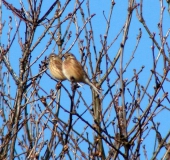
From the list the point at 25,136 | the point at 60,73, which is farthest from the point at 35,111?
the point at 60,73

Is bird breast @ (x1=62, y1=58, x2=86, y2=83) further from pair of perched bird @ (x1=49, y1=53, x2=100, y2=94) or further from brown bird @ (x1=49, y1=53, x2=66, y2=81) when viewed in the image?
brown bird @ (x1=49, y1=53, x2=66, y2=81)

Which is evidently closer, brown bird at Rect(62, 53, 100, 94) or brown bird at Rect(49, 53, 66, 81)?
brown bird at Rect(62, 53, 100, 94)

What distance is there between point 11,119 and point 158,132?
5.54 feet

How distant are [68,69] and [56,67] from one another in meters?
0.74

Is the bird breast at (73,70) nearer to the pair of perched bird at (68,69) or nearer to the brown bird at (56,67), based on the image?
the pair of perched bird at (68,69)

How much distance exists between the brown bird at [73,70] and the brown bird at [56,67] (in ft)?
1.51

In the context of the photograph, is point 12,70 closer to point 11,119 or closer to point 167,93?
point 11,119

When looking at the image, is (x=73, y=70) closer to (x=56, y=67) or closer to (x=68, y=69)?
(x=68, y=69)

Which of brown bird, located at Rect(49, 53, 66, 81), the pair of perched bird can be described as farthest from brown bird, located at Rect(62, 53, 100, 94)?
brown bird, located at Rect(49, 53, 66, 81)

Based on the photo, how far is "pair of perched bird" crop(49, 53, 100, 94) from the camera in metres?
7.41

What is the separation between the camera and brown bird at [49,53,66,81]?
8.30 meters

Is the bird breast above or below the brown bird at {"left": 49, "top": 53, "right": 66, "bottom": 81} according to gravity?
below

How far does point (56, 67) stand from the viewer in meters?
8.43

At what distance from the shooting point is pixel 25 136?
667cm
